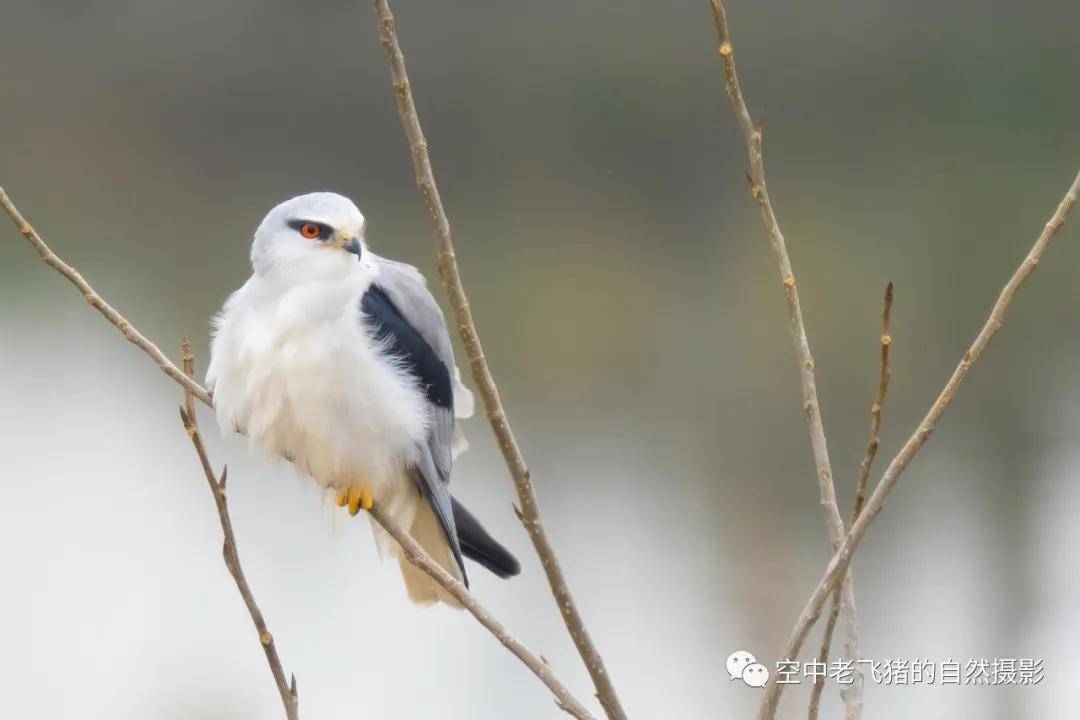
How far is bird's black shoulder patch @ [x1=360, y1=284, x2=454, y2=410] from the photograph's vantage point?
234cm

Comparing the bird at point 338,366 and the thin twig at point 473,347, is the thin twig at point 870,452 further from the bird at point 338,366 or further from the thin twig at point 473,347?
the bird at point 338,366

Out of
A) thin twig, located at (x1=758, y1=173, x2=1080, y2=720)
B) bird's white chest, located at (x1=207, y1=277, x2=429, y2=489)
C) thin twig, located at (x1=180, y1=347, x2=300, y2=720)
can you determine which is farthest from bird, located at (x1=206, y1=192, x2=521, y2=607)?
thin twig, located at (x1=758, y1=173, x2=1080, y2=720)

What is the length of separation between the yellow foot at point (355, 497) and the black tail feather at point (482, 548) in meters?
0.21

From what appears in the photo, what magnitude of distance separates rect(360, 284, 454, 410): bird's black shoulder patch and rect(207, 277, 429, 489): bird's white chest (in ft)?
0.07

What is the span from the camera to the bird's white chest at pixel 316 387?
2.26 metres

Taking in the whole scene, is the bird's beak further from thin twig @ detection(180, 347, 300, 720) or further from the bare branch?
thin twig @ detection(180, 347, 300, 720)

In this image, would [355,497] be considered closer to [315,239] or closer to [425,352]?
[425,352]

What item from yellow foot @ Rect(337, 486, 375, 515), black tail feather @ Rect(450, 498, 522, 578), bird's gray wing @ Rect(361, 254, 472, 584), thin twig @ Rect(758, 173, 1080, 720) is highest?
bird's gray wing @ Rect(361, 254, 472, 584)

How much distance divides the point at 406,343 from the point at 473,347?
2.63 feet

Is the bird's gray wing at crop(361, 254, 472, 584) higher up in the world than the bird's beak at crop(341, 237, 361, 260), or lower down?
lower down

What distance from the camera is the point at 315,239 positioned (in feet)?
7.66

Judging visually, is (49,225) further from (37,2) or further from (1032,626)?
(1032,626)

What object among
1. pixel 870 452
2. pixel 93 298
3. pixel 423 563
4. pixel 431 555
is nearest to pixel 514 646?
pixel 423 563

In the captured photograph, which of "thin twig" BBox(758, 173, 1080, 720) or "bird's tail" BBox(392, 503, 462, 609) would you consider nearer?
"thin twig" BBox(758, 173, 1080, 720)
